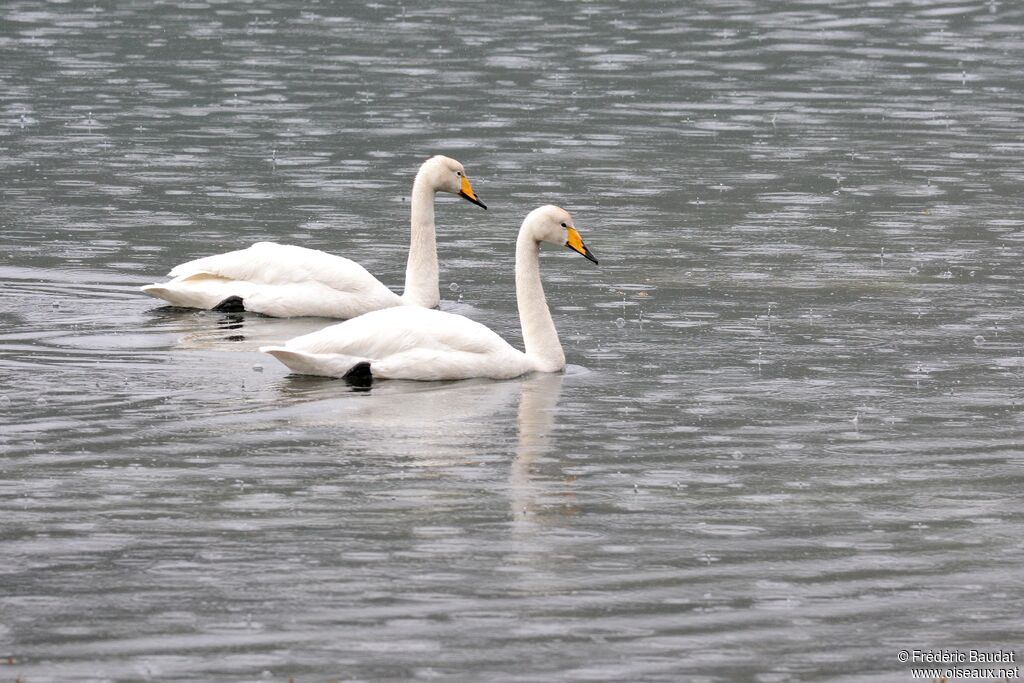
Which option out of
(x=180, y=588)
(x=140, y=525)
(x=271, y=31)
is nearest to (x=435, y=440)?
(x=140, y=525)

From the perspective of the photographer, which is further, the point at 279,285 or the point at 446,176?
the point at 446,176

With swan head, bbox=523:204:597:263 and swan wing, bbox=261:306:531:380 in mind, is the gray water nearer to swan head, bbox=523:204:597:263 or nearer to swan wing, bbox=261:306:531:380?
swan wing, bbox=261:306:531:380

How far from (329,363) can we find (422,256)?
371 centimetres

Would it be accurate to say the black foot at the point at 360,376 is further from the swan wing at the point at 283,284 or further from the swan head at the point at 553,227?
the swan wing at the point at 283,284

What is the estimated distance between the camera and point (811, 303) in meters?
17.8

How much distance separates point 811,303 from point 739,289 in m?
0.83

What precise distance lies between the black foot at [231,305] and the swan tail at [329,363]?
2894 mm

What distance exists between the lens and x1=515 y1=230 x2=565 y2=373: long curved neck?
15141 millimetres

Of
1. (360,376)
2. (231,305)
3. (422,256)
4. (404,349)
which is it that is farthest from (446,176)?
(360,376)

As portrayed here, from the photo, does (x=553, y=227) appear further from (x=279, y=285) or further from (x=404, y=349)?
(x=279, y=285)

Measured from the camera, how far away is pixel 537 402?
Result: 1411cm

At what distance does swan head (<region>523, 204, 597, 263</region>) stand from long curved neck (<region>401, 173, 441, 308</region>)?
246 centimetres

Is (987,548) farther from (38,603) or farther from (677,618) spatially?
(38,603)

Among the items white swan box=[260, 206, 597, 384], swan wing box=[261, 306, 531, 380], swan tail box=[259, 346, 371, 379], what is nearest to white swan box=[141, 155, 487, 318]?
white swan box=[260, 206, 597, 384]
